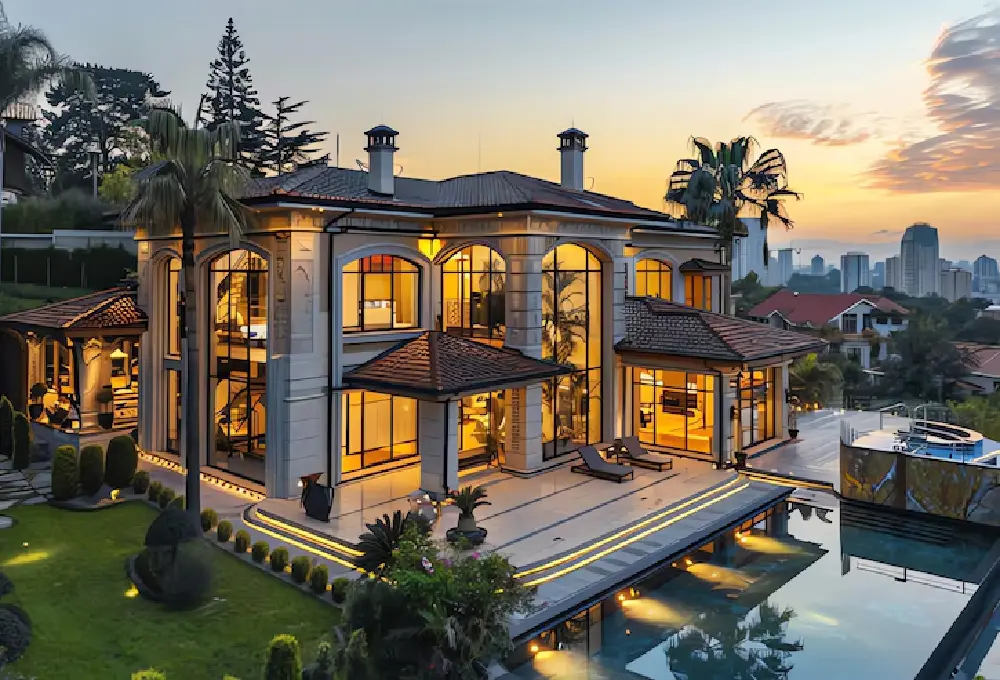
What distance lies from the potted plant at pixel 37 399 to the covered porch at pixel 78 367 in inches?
0.9

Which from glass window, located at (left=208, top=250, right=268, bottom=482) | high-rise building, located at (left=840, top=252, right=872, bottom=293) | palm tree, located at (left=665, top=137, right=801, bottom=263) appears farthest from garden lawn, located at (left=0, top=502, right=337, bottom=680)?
high-rise building, located at (left=840, top=252, right=872, bottom=293)

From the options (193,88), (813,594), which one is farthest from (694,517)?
(193,88)

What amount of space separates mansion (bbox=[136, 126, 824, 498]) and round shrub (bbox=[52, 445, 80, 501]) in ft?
12.6

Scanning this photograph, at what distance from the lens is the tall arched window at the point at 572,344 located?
73.3ft

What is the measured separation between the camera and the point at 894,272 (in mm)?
130375

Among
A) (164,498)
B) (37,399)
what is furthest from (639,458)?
(37,399)

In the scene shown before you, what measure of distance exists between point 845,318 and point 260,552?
2231 inches

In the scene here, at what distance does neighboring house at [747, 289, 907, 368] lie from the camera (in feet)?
182

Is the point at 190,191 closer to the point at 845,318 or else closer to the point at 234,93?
the point at 234,93

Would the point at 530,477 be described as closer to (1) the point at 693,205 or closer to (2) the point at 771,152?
(1) the point at 693,205

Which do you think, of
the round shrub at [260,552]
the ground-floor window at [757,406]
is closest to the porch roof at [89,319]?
the round shrub at [260,552]

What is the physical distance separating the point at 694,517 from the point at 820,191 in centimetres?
3654

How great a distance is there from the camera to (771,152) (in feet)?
108

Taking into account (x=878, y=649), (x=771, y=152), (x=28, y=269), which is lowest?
(x=878, y=649)
